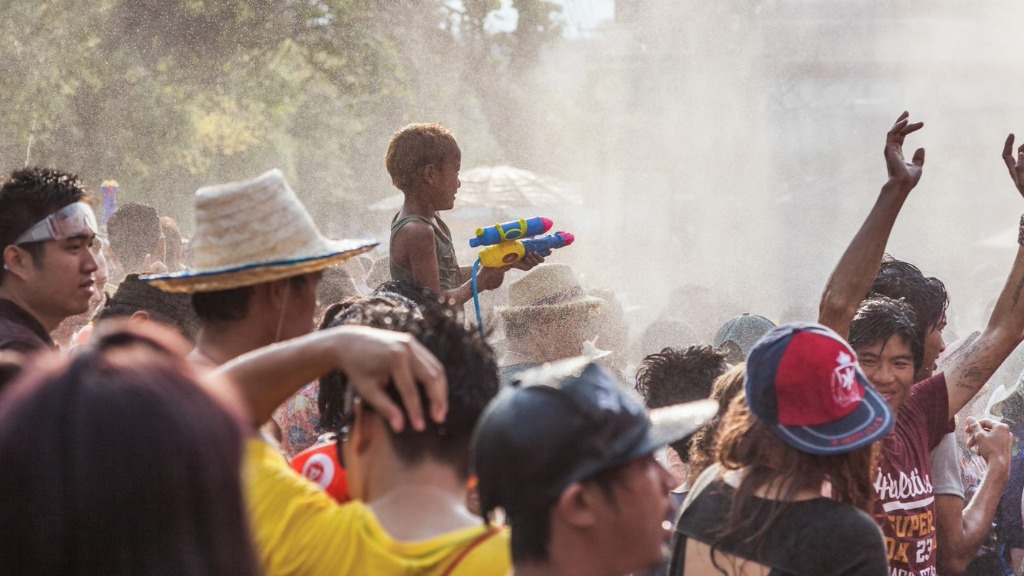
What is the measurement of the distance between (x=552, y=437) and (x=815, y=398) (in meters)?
0.92

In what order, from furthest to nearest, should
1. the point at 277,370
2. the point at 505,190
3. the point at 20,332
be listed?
the point at 505,190
the point at 20,332
the point at 277,370

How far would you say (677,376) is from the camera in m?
3.64

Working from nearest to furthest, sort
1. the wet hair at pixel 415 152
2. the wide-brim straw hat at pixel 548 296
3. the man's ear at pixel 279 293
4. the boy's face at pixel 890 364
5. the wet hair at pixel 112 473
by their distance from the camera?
the wet hair at pixel 112 473
the man's ear at pixel 279 293
the boy's face at pixel 890 364
the wet hair at pixel 415 152
the wide-brim straw hat at pixel 548 296

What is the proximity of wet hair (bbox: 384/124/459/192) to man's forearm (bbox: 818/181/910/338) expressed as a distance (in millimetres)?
1842

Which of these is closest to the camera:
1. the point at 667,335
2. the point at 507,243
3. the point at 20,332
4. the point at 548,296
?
the point at 20,332

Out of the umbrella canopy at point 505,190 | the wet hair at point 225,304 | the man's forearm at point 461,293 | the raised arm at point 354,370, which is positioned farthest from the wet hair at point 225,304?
the umbrella canopy at point 505,190

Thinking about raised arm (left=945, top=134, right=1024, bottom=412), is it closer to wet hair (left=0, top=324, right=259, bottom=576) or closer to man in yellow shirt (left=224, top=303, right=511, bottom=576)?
man in yellow shirt (left=224, top=303, right=511, bottom=576)

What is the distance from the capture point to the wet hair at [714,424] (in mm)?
2969

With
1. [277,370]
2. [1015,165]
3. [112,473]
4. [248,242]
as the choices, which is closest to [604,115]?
[1015,165]

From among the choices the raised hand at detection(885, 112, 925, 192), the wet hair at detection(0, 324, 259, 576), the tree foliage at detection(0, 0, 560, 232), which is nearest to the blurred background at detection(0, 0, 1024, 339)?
the tree foliage at detection(0, 0, 560, 232)

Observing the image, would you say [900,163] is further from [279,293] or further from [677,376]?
[279,293]

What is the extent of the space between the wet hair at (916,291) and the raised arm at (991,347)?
38 cm

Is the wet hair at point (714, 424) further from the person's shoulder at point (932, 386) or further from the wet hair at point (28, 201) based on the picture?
the wet hair at point (28, 201)

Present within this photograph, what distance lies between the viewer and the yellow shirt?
6.05 feet
